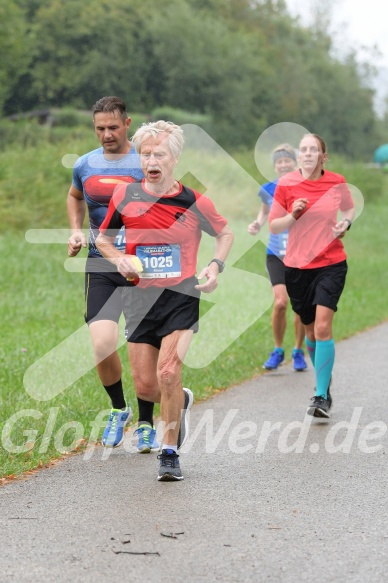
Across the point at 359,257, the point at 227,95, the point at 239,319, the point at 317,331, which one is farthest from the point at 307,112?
the point at 317,331

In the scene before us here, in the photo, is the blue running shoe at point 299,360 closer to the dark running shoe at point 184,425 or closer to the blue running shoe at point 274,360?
the blue running shoe at point 274,360

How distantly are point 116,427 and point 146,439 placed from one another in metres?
0.29

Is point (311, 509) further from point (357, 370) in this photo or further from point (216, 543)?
point (357, 370)

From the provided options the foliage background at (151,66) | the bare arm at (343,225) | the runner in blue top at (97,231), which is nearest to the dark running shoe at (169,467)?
the runner in blue top at (97,231)

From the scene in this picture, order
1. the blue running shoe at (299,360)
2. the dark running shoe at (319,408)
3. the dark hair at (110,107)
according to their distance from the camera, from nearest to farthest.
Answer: the dark hair at (110,107)
the dark running shoe at (319,408)
the blue running shoe at (299,360)

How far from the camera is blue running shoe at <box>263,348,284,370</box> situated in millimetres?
10586

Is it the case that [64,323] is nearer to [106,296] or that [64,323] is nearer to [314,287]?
[314,287]

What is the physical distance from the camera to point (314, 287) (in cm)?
807

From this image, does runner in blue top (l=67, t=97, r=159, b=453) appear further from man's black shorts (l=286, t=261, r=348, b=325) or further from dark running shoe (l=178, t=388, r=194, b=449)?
man's black shorts (l=286, t=261, r=348, b=325)

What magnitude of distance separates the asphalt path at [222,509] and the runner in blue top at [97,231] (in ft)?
0.61

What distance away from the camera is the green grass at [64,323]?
750cm

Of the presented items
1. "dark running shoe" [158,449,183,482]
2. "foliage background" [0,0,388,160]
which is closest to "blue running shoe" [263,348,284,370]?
"dark running shoe" [158,449,183,482]

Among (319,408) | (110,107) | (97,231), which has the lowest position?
(319,408)

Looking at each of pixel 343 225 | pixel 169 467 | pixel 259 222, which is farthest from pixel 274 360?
pixel 169 467
